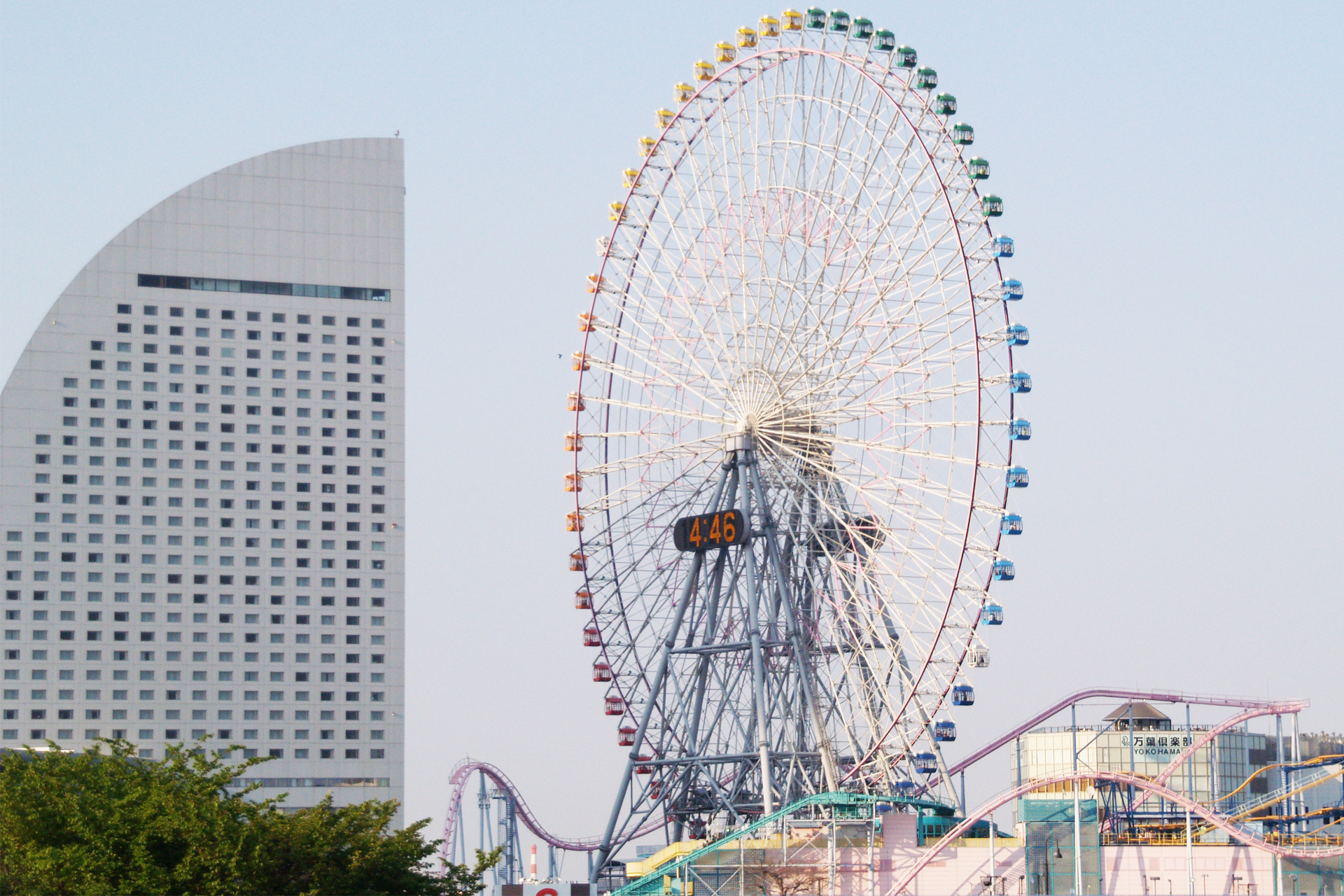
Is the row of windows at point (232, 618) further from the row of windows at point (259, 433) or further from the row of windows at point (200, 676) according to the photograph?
the row of windows at point (259, 433)

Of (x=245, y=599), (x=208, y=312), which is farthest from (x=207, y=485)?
(x=208, y=312)

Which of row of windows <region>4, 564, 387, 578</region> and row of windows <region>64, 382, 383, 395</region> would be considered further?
row of windows <region>64, 382, 383, 395</region>

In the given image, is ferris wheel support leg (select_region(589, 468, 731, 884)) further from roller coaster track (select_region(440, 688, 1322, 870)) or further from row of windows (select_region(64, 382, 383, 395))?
row of windows (select_region(64, 382, 383, 395))

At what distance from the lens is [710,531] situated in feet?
291

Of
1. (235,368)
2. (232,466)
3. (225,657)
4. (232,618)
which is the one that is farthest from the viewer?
(232,466)

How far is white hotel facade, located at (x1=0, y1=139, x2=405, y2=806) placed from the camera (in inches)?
6309

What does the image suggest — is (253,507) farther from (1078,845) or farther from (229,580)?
(1078,845)

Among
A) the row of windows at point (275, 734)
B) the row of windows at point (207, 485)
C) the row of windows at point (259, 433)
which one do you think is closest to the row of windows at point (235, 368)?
the row of windows at point (259, 433)

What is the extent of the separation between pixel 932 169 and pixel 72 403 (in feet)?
335

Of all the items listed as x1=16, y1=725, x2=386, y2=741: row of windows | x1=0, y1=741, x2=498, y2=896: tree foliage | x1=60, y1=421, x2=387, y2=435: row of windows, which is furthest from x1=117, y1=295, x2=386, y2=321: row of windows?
x1=0, y1=741, x2=498, y2=896: tree foliage

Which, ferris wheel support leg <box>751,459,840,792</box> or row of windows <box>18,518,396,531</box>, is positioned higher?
row of windows <box>18,518,396,531</box>

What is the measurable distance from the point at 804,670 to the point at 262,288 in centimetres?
9368

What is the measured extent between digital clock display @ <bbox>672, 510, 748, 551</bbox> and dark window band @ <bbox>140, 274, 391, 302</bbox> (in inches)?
3281

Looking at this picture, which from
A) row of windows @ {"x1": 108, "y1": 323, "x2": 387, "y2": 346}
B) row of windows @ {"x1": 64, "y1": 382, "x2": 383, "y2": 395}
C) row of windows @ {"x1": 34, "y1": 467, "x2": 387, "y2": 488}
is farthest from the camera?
row of windows @ {"x1": 108, "y1": 323, "x2": 387, "y2": 346}
